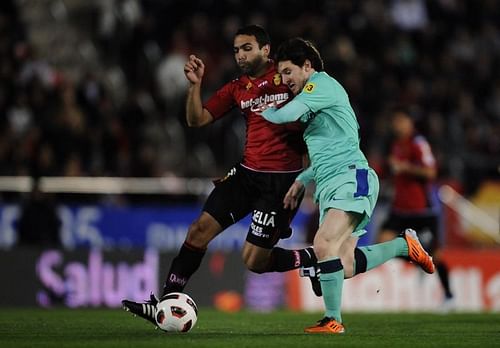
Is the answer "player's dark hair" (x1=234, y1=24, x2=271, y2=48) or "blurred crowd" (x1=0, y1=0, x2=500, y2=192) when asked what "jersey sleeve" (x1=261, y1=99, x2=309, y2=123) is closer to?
"player's dark hair" (x1=234, y1=24, x2=271, y2=48)

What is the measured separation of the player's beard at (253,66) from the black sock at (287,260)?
1.65 metres

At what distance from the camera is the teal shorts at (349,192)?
30.4 ft

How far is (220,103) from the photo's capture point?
10.4m

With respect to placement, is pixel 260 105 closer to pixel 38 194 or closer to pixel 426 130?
pixel 38 194

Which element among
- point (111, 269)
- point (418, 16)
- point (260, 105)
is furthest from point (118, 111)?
point (260, 105)

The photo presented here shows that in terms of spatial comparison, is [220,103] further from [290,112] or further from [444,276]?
[444,276]

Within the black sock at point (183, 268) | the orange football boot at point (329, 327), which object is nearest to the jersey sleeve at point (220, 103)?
the black sock at point (183, 268)

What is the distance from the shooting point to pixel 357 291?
675 inches

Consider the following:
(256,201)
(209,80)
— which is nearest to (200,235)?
(256,201)

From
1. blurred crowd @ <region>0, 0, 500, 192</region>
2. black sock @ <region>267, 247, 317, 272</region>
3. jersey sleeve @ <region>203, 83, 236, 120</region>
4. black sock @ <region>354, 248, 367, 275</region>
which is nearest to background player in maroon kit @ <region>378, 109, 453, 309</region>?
blurred crowd @ <region>0, 0, 500, 192</region>

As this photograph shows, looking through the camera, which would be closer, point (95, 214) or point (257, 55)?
point (257, 55)

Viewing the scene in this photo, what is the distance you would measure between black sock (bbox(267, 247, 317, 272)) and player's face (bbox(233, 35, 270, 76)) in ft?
5.60

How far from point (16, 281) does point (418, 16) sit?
425 inches

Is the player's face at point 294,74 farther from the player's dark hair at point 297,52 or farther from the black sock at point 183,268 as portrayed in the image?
the black sock at point 183,268
